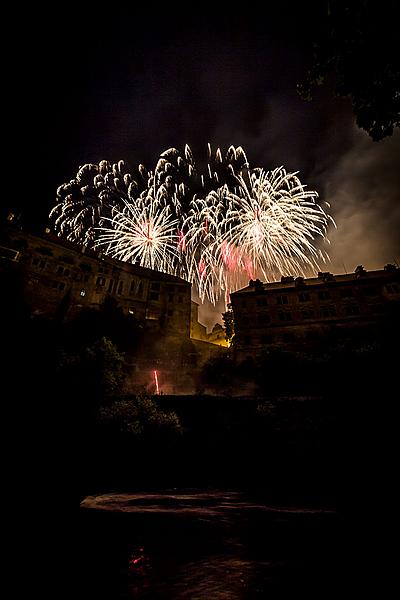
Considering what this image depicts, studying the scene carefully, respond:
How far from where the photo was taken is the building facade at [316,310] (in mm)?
42656

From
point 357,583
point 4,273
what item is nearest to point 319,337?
point 357,583

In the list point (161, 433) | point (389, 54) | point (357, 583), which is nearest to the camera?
point (357, 583)

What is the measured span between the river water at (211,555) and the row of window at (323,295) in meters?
40.1

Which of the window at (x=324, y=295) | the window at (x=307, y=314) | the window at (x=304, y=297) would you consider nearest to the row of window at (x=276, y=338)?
the window at (x=307, y=314)

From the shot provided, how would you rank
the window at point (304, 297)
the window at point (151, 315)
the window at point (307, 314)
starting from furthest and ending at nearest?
the window at point (151, 315) < the window at point (304, 297) < the window at point (307, 314)

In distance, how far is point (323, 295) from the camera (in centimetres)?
4566

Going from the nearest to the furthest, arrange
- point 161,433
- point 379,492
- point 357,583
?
point 357,583 → point 379,492 → point 161,433

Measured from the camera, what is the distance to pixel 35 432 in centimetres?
1823

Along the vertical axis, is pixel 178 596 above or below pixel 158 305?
below

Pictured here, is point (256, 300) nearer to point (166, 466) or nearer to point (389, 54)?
point (166, 466)

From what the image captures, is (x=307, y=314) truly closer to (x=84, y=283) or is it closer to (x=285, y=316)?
(x=285, y=316)

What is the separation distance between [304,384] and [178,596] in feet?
105

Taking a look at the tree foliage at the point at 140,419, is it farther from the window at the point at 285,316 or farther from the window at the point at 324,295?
the window at the point at 324,295

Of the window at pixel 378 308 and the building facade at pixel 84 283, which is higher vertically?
the building facade at pixel 84 283
